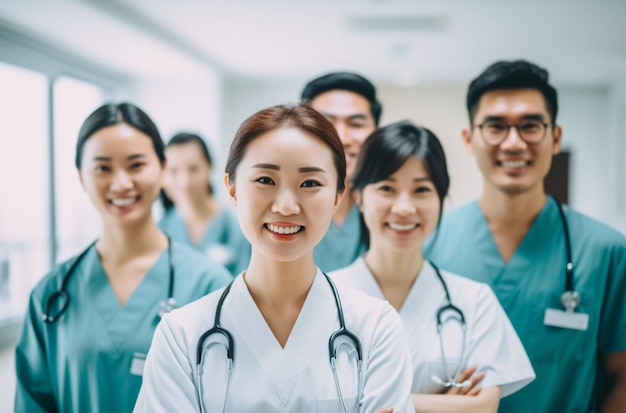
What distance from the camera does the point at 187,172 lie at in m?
3.02

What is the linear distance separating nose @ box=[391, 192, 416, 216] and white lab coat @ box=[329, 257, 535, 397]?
0.22m

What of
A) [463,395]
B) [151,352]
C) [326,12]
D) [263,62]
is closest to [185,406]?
[151,352]

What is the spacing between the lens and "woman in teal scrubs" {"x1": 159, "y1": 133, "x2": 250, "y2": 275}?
2.96m

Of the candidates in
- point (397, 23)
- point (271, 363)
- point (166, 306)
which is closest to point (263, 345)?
point (271, 363)

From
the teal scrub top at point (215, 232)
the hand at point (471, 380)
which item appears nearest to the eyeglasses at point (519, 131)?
the hand at point (471, 380)

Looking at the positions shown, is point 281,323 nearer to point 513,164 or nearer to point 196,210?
point 513,164

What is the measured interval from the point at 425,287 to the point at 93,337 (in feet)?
3.01

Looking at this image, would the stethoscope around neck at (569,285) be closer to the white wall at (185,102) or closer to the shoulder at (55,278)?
the shoulder at (55,278)

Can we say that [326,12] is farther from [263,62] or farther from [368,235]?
[368,235]

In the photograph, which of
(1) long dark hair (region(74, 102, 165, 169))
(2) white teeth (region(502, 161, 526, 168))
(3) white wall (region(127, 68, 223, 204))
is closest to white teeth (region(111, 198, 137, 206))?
(1) long dark hair (region(74, 102, 165, 169))

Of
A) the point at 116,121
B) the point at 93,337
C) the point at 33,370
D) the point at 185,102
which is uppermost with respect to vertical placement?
the point at 185,102

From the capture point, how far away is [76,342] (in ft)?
4.41

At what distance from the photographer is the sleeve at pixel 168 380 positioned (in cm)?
96

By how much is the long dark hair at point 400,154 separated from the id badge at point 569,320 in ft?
1.57
